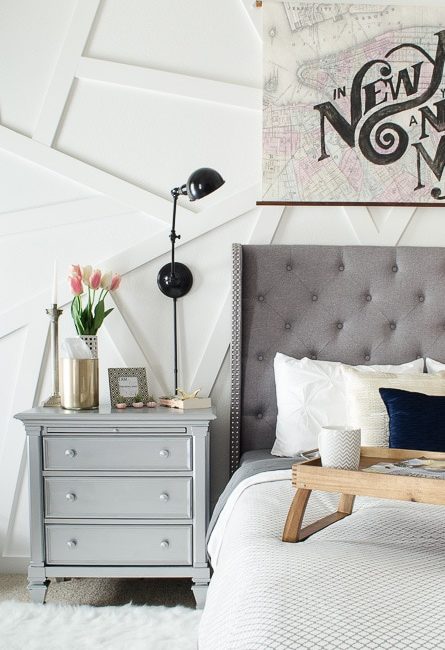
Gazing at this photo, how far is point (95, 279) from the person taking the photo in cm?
263

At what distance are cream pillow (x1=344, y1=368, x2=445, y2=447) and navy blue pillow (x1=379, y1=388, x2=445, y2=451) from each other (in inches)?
4.4

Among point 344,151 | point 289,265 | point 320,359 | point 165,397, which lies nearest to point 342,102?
point 344,151

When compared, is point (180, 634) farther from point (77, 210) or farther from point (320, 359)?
point (77, 210)

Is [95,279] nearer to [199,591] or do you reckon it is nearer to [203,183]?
[203,183]

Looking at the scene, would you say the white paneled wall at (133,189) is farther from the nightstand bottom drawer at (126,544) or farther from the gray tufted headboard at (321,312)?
the nightstand bottom drawer at (126,544)

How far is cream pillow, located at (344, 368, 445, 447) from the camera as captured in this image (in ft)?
7.45

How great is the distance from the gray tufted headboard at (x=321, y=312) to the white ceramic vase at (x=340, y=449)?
4.00 feet

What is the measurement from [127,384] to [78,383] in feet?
0.69

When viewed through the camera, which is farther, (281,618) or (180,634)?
(180,634)

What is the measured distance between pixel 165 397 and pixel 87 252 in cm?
70

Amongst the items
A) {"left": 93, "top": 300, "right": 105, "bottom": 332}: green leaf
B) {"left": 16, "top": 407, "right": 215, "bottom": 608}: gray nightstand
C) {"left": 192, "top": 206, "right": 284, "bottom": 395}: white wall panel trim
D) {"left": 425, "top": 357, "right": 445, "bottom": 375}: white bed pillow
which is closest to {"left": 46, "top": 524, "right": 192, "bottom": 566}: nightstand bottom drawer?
{"left": 16, "top": 407, "right": 215, "bottom": 608}: gray nightstand

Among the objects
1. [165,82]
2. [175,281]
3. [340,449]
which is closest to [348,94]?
[165,82]

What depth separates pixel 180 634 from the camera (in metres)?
2.19

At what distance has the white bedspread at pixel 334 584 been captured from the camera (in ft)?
3.30
